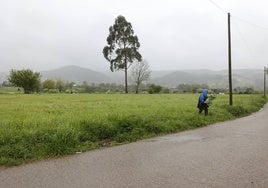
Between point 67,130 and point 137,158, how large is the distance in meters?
2.77

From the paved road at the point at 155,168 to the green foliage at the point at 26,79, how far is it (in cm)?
6266

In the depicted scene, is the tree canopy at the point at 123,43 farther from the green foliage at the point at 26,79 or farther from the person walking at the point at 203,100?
the person walking at the point at 203,100

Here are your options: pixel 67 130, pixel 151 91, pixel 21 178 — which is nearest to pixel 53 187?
pixel 21 178

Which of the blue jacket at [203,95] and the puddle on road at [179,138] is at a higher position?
the blue jacket at [203,95]

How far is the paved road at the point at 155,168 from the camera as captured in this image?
7082 mm

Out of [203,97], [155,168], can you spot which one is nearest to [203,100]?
[203,97]

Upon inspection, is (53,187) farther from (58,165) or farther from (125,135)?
(125,135)

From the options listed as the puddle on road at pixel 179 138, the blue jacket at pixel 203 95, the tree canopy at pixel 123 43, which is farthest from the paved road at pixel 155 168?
the tree canopy at pixel 123 43

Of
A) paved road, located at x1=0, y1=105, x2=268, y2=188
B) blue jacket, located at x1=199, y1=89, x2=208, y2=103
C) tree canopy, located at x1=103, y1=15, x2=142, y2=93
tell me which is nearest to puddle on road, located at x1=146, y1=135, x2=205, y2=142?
paved road, located at x1=0, y1=105, x2=268, y2=188

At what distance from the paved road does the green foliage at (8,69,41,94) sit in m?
62.7

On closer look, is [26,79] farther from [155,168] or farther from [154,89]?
[155,168]

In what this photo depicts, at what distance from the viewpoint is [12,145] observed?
32.7 feet

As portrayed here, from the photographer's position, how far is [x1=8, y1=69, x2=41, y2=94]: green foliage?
2788 inches

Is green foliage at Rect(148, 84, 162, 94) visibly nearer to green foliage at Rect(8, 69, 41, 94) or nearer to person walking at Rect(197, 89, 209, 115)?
green foliage at Rect(8, 69, 41, 94)
